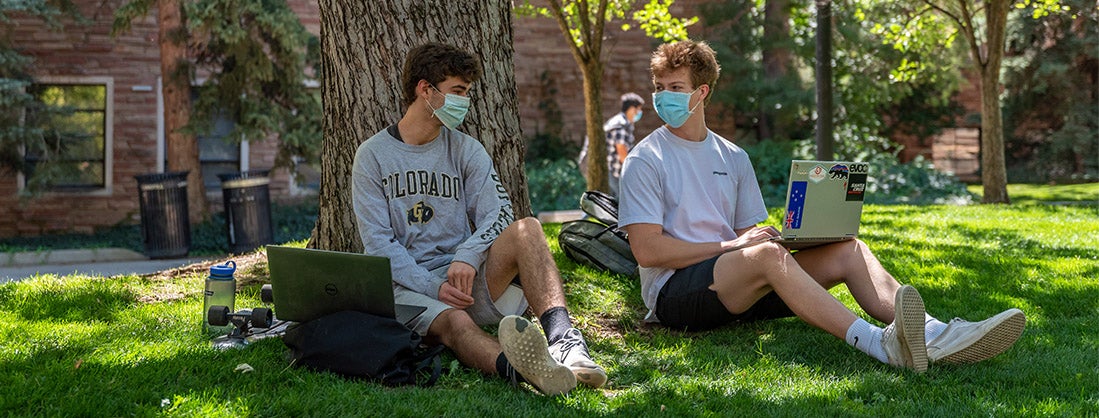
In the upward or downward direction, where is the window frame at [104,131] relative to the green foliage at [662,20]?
downward

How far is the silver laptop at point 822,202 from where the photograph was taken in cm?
463

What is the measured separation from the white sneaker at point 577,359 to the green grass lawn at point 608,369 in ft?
0.22

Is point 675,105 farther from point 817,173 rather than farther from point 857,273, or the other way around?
point 857,273

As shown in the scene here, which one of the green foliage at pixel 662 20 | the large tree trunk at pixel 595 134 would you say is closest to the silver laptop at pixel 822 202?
the large tree trunk at pixel 595 134

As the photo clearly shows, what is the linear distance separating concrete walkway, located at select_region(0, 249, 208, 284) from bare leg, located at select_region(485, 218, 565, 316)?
26.6ft

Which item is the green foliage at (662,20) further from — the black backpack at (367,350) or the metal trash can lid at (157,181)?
the black backpack at (367,350)

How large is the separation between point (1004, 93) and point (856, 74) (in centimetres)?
485

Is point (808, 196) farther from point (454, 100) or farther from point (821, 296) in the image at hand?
point (454, 100)

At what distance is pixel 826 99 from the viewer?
11.9 meters

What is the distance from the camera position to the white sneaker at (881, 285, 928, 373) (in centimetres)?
415

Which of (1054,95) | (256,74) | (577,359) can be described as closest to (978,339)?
(577,359)

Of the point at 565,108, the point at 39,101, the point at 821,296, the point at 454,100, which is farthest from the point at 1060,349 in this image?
Answer: the point at 565,108

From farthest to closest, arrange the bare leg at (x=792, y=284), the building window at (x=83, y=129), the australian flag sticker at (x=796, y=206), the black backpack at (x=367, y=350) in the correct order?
the building window at (x=83, y=129) < the australian flag sticker at (x=796, y=206) < the bare leg at (x=792, y=284) < the black backpack at (x=367, y=350)

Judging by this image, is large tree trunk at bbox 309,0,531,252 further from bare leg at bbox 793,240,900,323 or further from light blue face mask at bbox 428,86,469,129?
bare leg at bbox 793,240,900,323
